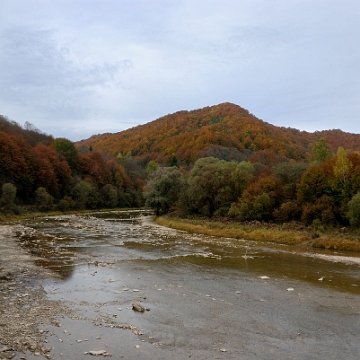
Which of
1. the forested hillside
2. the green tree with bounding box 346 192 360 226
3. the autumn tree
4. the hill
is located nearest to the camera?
the green tree with bounding box 346 192 360 226

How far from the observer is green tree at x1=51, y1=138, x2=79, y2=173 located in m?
106

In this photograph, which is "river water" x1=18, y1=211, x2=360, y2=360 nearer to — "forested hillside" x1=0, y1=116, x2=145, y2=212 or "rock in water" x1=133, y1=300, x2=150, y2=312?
"rock in water" x1=133, y1=300, x2=150, y2=312

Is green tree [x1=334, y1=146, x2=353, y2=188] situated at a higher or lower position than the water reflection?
higher

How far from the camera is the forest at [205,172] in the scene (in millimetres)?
45094

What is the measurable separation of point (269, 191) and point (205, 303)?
115 feet

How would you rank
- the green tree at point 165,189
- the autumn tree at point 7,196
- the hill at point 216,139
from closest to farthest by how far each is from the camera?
the green tree at point 165,189 < the autumn tree at point 7,196 < the hill at point 216,139

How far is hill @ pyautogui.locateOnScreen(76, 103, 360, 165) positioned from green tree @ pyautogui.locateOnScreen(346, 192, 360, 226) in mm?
52970

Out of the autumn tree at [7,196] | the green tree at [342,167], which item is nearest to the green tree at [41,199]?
the autumn tree at [7,196]

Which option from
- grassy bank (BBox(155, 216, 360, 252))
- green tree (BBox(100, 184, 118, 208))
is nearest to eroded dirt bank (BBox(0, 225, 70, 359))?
grassy bank (BBox(155, 216, 360, 252))

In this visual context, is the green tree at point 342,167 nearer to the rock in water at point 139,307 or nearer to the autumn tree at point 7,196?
the rock in water at point 139,307

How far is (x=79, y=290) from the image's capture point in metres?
17.8

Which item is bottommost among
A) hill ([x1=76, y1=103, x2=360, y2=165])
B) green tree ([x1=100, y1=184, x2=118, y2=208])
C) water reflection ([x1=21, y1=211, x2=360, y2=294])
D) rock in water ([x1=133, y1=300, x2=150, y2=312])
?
water reflection ([x1=21, y1=211, x2=360, y2=294])

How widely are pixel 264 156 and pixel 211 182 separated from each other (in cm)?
5165

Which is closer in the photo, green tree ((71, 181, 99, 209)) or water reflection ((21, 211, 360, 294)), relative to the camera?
water reflection ((21, 211, 360, 294))
